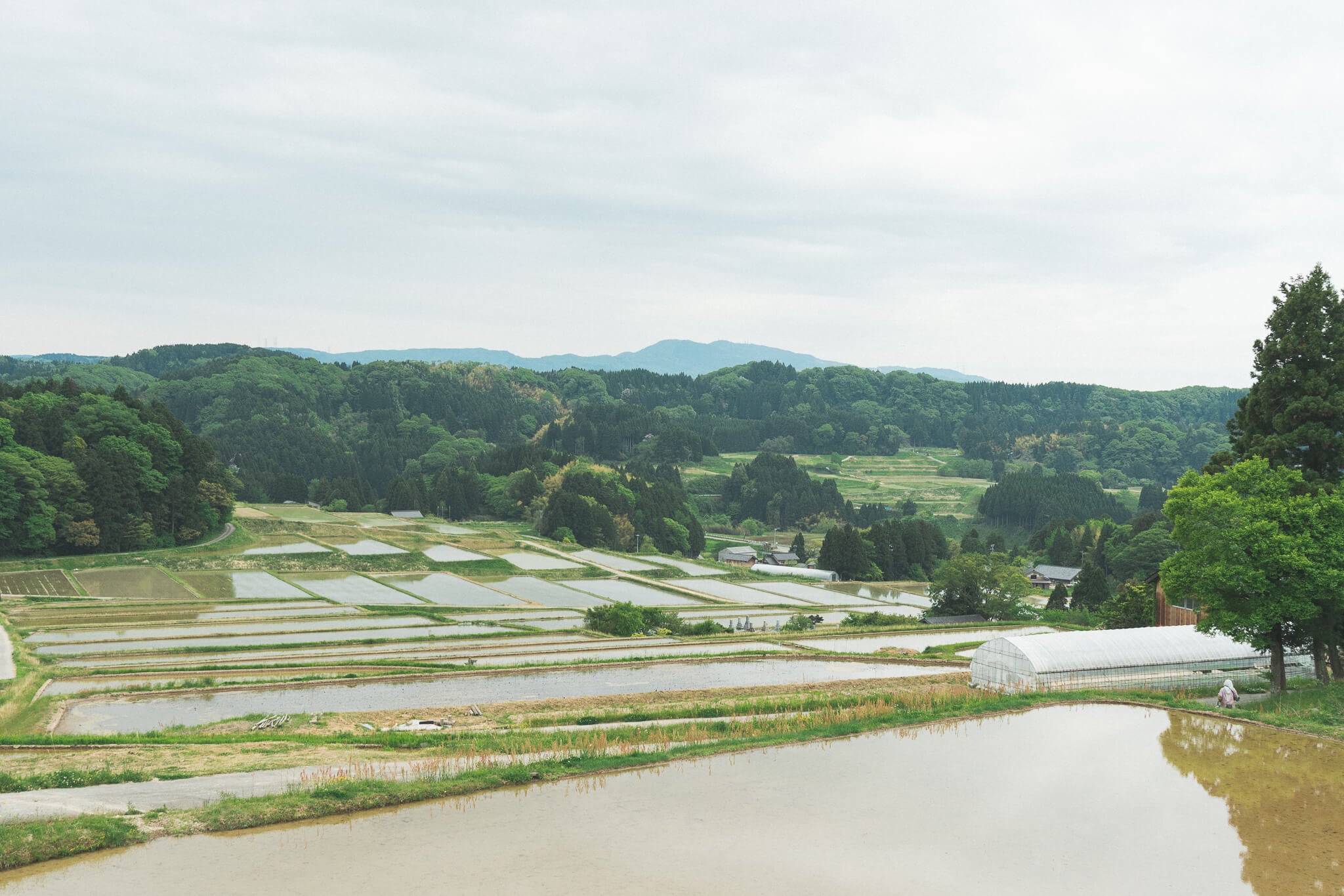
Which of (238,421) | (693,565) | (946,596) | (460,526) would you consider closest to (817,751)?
(946,596)

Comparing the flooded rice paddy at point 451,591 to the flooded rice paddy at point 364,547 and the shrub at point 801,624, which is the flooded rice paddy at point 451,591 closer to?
the flooded rice paddy at point 364,547

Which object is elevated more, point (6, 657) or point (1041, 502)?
point (6, 657)

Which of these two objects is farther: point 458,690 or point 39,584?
point 39,584

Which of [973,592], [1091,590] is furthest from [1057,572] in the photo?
[973,592]

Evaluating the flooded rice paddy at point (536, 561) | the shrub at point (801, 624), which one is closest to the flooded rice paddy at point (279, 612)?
the shrub at point (801, 624)

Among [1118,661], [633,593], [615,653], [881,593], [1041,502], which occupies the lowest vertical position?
[881,593]

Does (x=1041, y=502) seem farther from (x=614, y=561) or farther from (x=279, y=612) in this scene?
(x=279, y=612)

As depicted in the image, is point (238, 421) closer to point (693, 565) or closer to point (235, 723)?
point (693, 565)
